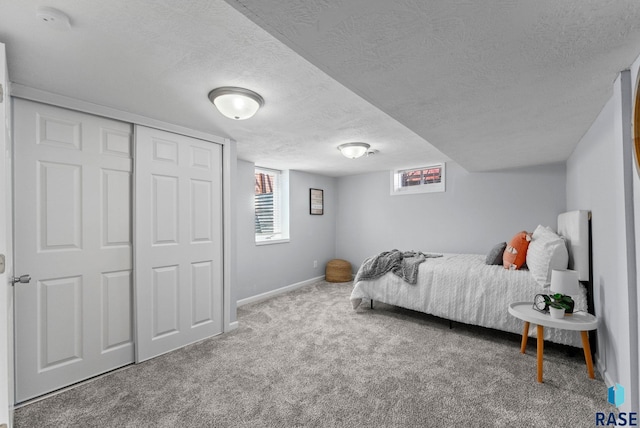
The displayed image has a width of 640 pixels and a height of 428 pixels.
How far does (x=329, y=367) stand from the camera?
229 cm

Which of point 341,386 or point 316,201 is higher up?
point 316,201

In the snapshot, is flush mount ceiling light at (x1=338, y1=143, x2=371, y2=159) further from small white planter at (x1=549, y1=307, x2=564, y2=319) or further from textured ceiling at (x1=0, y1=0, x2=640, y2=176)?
small white planter at (x1=549, y1=307, x2=564, y2=319)

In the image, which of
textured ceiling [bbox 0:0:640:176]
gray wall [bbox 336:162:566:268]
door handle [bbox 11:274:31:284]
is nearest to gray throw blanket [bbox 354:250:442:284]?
gray wall [bbox 336:162:566:268]

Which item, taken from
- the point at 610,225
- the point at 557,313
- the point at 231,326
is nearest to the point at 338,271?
the point at 231,326

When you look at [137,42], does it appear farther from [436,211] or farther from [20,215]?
[436,211]

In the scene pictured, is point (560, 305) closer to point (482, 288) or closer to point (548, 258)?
point (548, 258)

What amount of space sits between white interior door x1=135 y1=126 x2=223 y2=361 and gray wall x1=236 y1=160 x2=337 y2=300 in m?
1.06

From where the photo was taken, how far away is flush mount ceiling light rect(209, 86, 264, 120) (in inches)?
74.9

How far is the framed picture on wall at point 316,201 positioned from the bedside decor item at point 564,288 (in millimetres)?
3846

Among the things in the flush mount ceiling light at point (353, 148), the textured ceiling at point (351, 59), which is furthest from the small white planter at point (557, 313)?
the flush mount ceiling light at point (353, 148)

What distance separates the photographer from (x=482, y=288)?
2.83 meters

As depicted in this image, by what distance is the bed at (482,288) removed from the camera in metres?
2.37

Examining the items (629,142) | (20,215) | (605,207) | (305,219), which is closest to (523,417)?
(605,207)

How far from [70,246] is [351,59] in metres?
2.40
